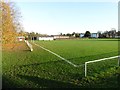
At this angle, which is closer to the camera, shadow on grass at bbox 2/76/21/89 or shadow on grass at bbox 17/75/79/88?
shadow on grass at bbox 17/75/79/88

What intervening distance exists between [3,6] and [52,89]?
1519cm

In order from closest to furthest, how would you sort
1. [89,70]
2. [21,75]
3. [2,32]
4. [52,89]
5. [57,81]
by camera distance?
[52,89] < [57,81] < [21,75] < [89,70] < [2,32]

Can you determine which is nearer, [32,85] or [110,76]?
[32,85]

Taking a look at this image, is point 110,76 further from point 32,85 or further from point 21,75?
point 21,75

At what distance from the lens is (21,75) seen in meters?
10.2

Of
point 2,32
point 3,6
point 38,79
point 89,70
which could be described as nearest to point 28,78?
point 38,79

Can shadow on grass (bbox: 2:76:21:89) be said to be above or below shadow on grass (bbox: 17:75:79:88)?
below

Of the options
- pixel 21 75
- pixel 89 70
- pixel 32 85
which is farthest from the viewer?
pixel 89 70

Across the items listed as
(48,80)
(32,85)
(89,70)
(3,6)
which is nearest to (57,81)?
(48,80)

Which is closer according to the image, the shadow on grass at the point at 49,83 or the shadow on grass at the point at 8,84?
the shadow on grass at the point at 49,83

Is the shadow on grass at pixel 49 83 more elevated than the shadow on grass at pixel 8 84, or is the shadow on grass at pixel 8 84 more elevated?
the shadow on grass at pixel 49 83

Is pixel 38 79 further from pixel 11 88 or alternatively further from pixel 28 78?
pixel 11 88

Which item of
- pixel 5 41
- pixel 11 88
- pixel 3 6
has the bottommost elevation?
pixel 11 88

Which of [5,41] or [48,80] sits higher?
[5,41]
